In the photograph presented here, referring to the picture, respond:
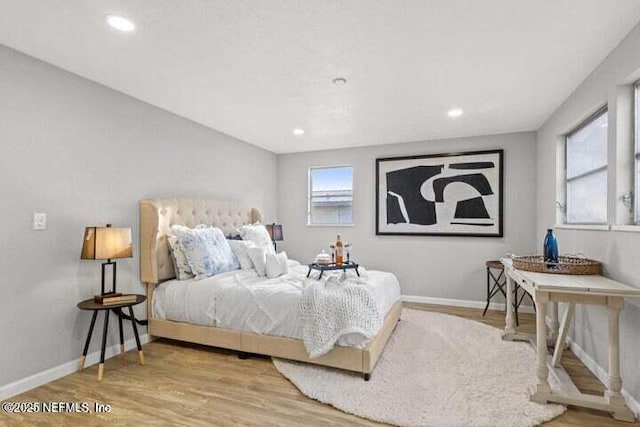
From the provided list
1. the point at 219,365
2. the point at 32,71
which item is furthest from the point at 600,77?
the point at 32,71

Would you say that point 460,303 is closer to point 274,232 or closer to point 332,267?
point 332,267

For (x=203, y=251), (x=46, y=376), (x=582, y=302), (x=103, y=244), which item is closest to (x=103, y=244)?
(x=103, y=244)

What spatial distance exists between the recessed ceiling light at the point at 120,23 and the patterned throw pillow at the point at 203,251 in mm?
1917

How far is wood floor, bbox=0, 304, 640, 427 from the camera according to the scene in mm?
2090

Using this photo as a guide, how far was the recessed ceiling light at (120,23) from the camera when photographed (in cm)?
201

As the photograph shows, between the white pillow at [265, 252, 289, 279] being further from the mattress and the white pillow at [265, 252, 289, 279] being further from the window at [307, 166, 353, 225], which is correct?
the window at [307, 166, 353, 225]

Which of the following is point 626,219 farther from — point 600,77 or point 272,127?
point 272,127

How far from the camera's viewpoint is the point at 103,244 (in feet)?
8.57

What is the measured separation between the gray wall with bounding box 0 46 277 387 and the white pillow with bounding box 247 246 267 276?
45.7 inches

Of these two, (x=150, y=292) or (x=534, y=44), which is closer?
(x=534, y=44)

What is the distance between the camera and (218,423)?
6.75 feet

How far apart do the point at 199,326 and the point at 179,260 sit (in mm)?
716

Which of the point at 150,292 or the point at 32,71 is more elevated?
the point at 32,71

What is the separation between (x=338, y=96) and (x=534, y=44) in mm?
1637
